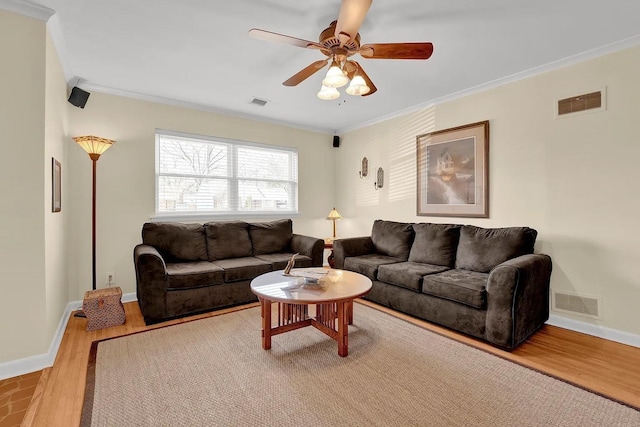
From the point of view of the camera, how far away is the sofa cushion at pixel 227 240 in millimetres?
3864

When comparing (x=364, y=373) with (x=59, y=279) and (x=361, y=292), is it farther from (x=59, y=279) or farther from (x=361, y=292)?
(x=59, y=279)

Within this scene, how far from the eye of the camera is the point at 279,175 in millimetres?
5016

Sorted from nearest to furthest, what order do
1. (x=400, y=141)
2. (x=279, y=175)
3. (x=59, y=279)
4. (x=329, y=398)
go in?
1. (x=329, y=398)
2. (x=59, y=279)
3. (x=400, y=141)
4. (x=279, y=175)

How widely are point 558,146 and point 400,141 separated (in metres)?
1.94

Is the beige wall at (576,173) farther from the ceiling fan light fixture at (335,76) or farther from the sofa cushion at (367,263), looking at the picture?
the ceiling fan light fixture at (335,76)

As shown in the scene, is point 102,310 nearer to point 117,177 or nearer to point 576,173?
point 117,177

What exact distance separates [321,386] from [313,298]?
56 cm

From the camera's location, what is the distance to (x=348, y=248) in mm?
4016

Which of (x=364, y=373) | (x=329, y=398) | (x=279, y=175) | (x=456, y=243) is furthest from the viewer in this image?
(x=279, y=175)

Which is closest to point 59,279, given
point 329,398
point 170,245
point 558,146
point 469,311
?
point 170,245

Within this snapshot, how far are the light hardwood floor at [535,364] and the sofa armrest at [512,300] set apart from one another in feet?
0.42

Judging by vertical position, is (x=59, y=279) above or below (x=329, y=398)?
above

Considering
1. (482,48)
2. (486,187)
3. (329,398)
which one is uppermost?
(482,48)

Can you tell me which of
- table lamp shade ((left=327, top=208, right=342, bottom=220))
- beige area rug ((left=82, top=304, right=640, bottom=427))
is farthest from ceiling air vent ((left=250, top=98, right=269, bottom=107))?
beige area rug ((left=82, top=304, right=640, bottom=427))
